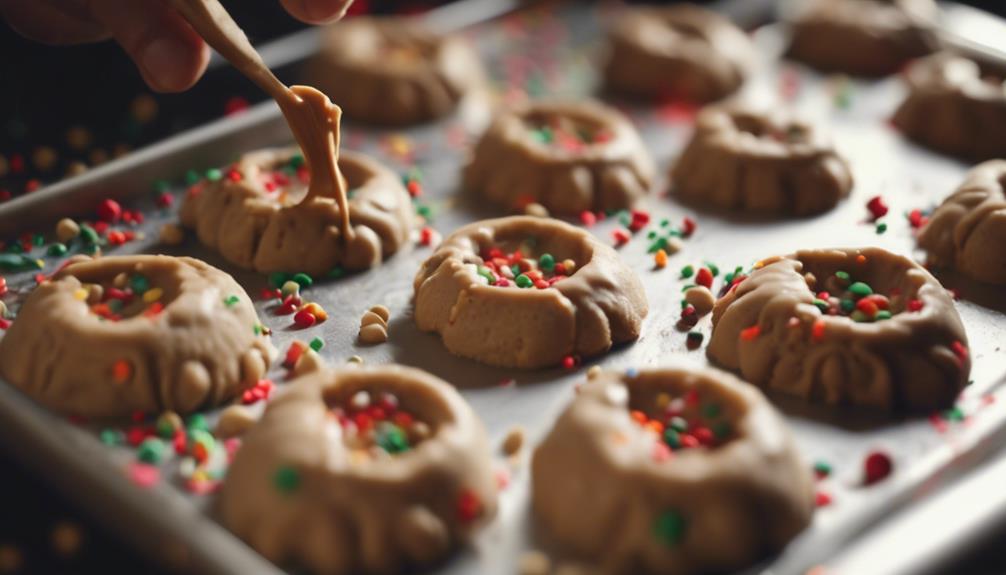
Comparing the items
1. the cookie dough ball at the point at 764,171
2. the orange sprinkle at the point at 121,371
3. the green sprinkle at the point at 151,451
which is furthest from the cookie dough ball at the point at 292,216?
the cookie dough ball at the point at 764,171

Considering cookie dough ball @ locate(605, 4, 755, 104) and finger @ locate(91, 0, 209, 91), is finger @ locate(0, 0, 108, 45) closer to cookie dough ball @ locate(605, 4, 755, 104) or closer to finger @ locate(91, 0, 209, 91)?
finger @ locate(91, 0, 209, 91)

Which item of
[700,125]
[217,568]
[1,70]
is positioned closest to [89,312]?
[217,568]

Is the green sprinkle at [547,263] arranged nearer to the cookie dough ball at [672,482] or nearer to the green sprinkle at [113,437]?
the cookie dough ball at [672,482]

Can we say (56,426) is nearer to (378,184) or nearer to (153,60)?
(153,60)

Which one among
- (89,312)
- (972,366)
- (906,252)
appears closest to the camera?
(89,312)

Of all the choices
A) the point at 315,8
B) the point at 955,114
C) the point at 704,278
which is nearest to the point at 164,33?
the point at 315,8

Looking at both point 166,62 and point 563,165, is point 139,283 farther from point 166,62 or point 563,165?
point 563,165
